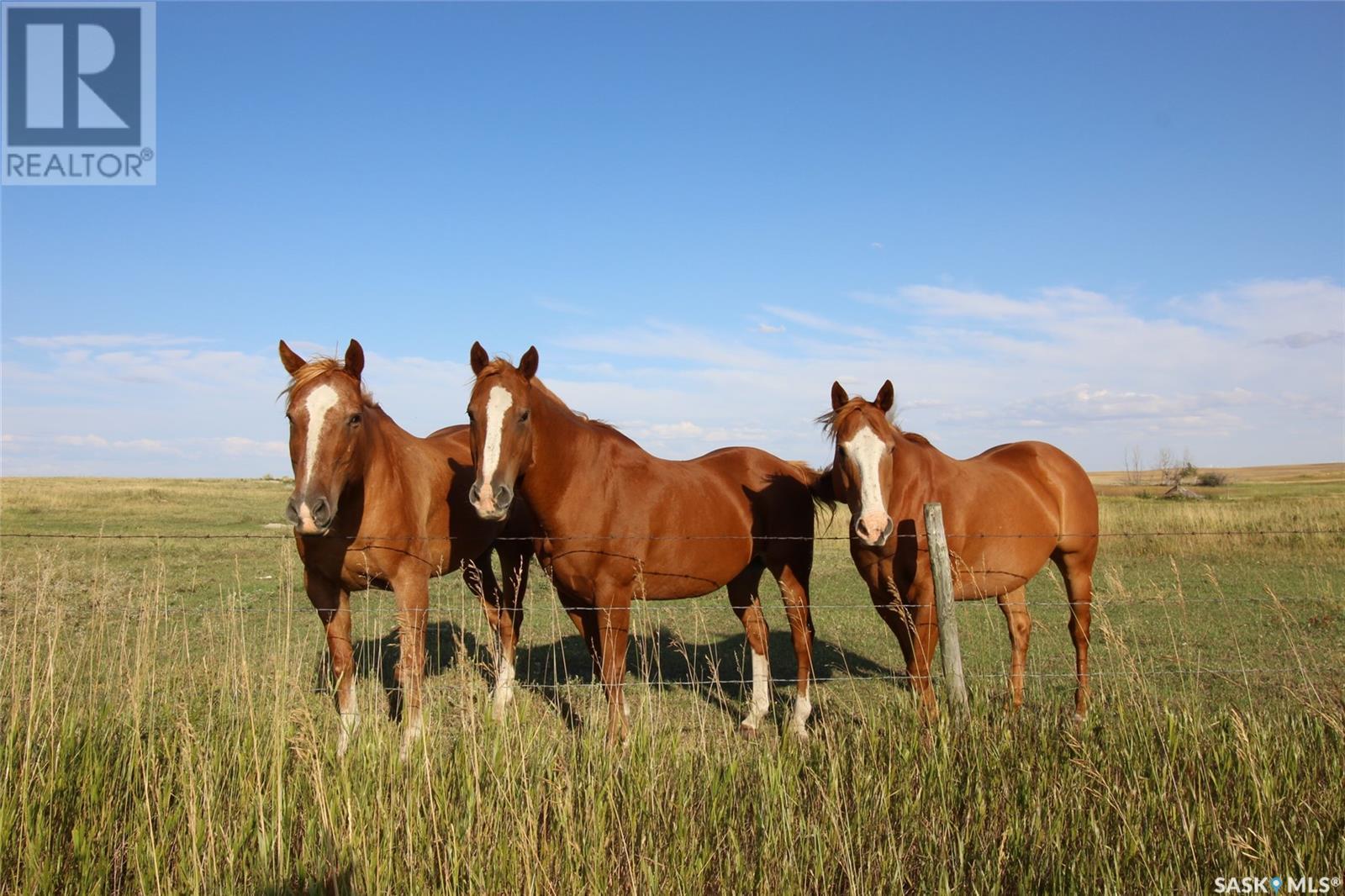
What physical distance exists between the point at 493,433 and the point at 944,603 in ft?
8.82

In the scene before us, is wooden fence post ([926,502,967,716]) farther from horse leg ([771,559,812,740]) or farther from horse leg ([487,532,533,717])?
horse leg ([487,532,533,717])

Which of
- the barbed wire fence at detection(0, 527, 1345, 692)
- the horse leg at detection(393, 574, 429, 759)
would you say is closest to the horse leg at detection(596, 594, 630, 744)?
the barbed wire fence at detection(0, 527, 1345, 692)

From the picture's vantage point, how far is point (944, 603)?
4391mm

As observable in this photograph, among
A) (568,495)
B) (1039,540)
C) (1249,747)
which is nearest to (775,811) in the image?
(1249,747)

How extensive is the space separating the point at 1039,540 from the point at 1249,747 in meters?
2.58

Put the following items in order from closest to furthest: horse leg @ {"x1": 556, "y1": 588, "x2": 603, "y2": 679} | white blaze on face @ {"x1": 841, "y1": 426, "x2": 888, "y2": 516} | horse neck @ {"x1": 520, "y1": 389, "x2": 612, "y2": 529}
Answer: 1. white blaze on face @ {"x1": 841, "y1": 426, "x2": 888, "y2": 516}
2. horse neck @ {"x1": 520, "y1": 389, "x2": 612, "y2": 529}
3. horse leg @ {"x1": 556, "y1": 588, "x2": 603, "y2": 679}

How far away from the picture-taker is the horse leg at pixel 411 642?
14.1 feet

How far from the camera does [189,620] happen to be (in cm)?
895

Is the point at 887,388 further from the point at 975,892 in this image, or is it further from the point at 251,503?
the point at 251,503

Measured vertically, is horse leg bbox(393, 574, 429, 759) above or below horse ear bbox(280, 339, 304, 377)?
below

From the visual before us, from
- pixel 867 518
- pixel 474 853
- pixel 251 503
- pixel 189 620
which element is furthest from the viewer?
pixel 251 503

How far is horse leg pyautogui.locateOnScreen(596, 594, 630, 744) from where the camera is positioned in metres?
4.61

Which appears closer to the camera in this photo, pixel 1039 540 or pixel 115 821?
pixel 115 821

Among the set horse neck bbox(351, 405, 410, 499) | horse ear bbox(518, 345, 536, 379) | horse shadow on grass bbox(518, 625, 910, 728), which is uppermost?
horse ear bbox(518, 345, 536, 379)
